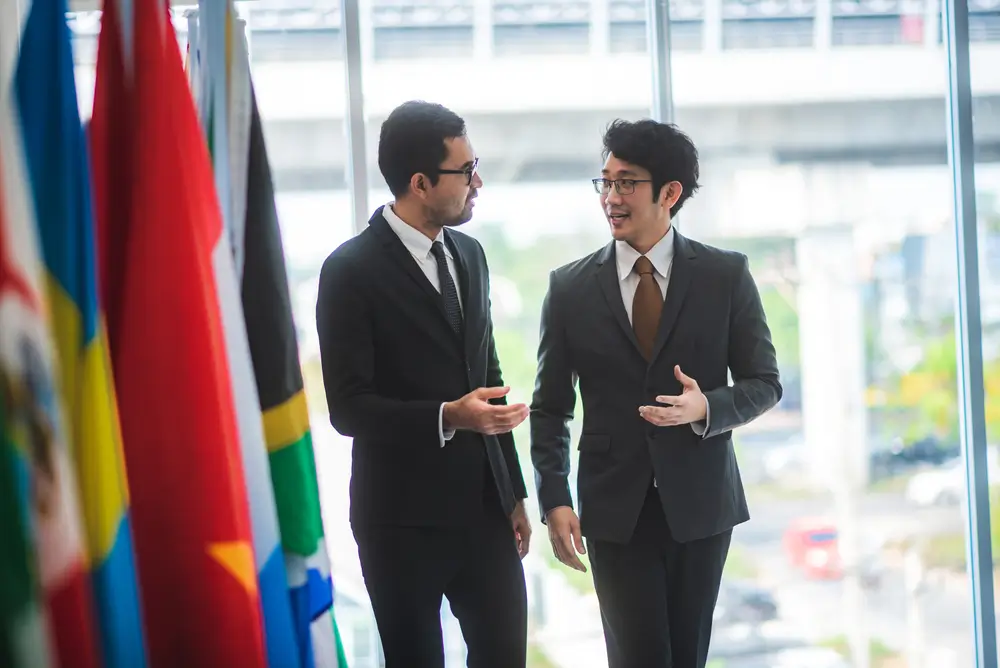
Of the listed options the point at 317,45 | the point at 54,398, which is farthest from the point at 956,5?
the point at 54,398

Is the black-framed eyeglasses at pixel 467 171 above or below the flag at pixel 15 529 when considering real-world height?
above

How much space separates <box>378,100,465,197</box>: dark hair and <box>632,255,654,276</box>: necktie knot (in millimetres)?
541

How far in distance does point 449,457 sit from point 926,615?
7.90 feet

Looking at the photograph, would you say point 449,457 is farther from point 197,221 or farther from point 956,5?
point 956,5

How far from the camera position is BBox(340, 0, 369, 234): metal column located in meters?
3.13

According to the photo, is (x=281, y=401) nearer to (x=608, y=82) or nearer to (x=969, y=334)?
(x=608, y=82)

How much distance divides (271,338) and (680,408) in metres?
1.08

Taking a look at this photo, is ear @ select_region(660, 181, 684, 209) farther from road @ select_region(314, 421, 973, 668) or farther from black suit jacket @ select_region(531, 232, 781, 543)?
road @ select_region(314, 421, 973, 668)

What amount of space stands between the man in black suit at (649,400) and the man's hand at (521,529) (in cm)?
7

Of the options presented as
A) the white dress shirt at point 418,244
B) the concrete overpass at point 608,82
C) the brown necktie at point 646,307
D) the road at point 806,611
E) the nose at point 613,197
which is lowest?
the road at point 806,611

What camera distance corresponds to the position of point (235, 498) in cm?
100

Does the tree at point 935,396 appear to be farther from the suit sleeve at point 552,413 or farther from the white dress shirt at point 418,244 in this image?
the white dress shirt at point 418,244

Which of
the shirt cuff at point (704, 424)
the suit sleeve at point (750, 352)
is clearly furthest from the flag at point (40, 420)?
the suit sleeve at point (750, 352)

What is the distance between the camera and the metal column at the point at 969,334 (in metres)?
3.27
